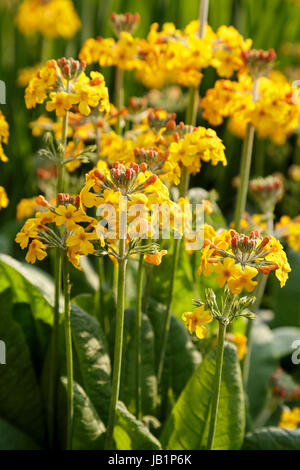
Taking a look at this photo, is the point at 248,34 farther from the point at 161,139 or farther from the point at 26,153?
the point at 161,139

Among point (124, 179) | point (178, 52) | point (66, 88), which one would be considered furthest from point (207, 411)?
point (178, 52)

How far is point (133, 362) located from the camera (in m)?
2.20

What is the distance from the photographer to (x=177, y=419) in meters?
2.09

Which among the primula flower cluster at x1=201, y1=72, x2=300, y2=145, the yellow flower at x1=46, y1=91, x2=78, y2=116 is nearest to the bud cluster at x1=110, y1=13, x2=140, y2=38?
the primula flower cluster at x1=201, y1=72, x2=300, y2=145

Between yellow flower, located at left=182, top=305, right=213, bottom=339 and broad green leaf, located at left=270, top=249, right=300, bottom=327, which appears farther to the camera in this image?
broad green leaf, located at left=270, top=249, right=300, bottom=327

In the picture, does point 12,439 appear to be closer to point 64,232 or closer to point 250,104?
point 64,232

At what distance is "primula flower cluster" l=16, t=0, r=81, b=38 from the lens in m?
4.38

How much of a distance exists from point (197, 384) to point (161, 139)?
0.78 metres

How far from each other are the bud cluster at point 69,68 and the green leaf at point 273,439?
1.30m

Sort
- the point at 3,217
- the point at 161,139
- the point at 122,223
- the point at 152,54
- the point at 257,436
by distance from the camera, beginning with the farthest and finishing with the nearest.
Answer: the point at 3,217 < the point at 152,54 < the point at 257,436 < the point at 161,139 < the point at 122,223

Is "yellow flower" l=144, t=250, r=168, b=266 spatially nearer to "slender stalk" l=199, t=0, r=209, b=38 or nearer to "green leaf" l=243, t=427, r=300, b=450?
"green leaf" l=243, t=427, r=300, b=450

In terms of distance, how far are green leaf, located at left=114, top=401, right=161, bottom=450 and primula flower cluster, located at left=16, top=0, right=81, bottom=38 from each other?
3155 mm

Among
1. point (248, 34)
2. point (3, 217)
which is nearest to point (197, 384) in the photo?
point (3, 217)

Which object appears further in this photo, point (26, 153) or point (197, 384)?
point (26, 153)
